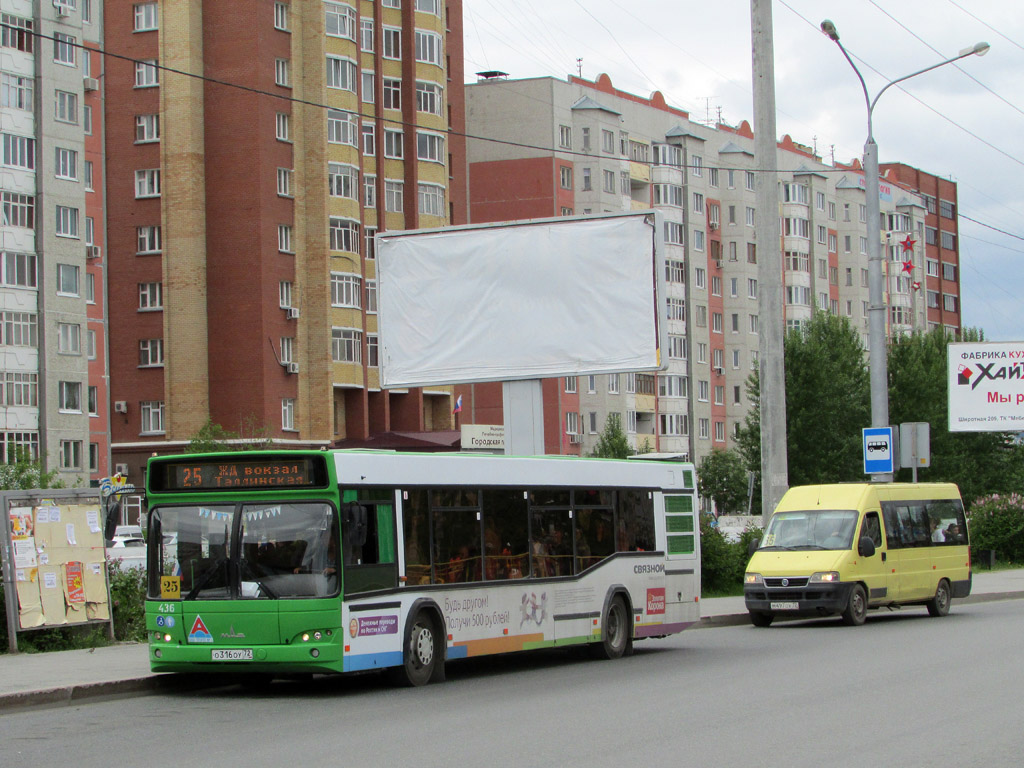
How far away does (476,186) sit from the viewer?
8344cm

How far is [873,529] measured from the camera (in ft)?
82.9

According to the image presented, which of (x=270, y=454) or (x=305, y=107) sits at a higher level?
(x=305, y=107)

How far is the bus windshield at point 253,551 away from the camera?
14.4 metres

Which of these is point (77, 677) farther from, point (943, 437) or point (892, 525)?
point (943, 437)

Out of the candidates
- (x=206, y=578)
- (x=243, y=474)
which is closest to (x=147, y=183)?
(x=243, y=474)

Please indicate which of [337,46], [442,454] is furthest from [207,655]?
[337,46]

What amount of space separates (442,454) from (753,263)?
283 feet

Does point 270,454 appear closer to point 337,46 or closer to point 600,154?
point 337,46

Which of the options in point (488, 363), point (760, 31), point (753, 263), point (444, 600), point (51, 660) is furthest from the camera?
point (753, 263)

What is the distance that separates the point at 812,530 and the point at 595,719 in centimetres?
1354

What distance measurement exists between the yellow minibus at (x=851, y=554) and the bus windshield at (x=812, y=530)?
0.6 inches

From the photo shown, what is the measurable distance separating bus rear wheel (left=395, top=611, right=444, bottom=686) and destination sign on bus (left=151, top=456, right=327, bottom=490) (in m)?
1.93

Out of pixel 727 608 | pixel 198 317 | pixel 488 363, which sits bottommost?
pixel 727 608

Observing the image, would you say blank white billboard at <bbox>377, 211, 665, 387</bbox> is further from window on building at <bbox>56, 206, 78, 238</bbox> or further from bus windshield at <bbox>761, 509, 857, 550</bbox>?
window on building at <bbox>56, 206, 78, 238</bbox>
